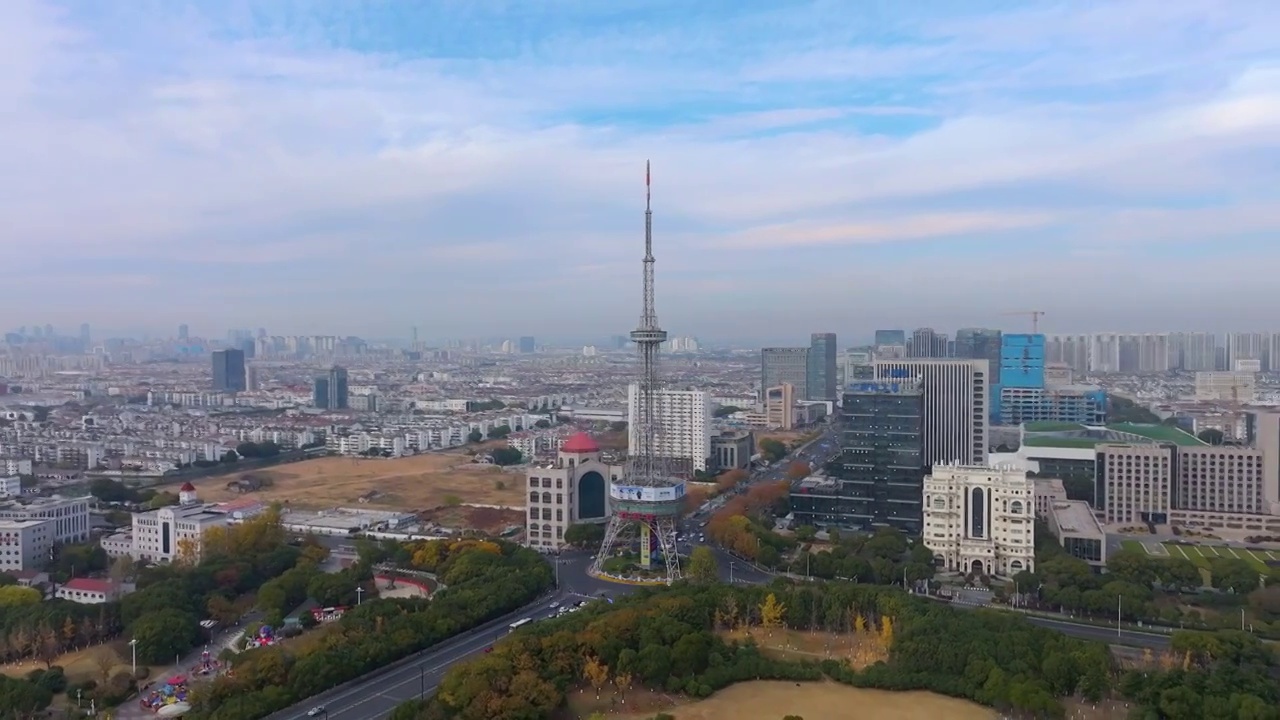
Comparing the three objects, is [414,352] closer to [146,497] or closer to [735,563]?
[146,497]

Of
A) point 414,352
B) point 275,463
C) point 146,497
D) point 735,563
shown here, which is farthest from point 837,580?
point 414,352

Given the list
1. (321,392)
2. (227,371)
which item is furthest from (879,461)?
(227,371)

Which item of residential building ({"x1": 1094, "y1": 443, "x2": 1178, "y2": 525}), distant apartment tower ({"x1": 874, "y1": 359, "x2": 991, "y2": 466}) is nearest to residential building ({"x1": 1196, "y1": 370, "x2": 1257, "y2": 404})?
residential building ({"x1": 1094, "y1": 443, "x2": 1178, "y2": 525})

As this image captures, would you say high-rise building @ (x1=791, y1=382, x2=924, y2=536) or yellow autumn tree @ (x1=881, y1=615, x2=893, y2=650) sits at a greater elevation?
high-rise building @ (x1=791, y1=382, x2=924, y2=536)

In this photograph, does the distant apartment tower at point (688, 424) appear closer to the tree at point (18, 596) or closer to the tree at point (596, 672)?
the tree at point (18, 596)

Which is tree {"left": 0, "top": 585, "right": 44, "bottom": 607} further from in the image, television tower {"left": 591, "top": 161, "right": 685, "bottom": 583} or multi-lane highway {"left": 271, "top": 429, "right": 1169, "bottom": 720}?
television tower {"left": 591, "top": 161, "right": 685, "bottom": 583}

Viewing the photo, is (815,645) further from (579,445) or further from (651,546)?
(579,445)

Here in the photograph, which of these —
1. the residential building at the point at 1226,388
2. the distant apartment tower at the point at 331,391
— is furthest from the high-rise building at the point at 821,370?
the distant apartment tower at the point at 331,391
